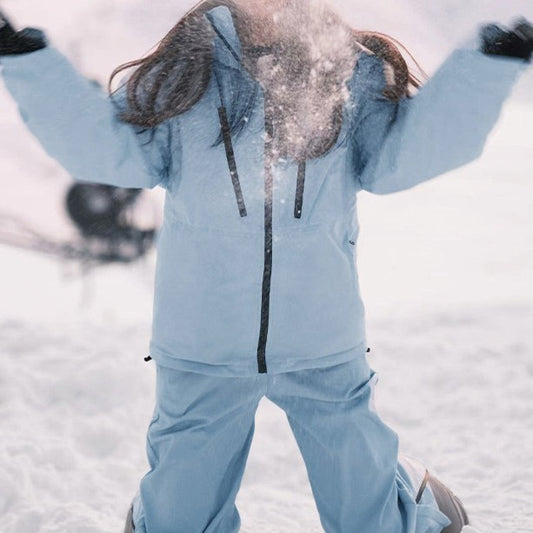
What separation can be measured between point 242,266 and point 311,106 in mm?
341

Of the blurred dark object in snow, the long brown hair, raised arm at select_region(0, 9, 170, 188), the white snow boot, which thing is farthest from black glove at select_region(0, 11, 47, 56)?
the blurred dark object in snow

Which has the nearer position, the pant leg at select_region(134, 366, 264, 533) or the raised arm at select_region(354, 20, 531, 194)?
the raised arm at select_region(354, 20, 531, 194)

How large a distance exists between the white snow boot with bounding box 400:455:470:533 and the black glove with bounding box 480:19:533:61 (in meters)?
1.02

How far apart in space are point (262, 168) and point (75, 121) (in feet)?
1.19

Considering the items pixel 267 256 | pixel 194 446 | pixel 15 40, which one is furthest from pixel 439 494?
pixel 15 40

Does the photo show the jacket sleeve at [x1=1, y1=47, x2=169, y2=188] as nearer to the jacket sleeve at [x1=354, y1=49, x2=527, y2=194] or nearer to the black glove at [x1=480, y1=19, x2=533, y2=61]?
the jacket sleeve at [x1=354, y1=49, x2=527, y2=194]

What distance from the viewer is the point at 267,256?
4.75ft

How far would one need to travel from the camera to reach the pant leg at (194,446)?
157cm

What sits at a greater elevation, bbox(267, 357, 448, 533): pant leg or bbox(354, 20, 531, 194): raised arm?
bbox(354, 20, 531, 194): raised arm

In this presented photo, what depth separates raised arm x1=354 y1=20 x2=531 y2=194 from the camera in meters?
1.30

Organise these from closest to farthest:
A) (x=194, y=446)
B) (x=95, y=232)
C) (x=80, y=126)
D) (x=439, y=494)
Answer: (x=80, y=126) < (x=194, y=446) < (x=439, y=494) < (x=95, y=232)

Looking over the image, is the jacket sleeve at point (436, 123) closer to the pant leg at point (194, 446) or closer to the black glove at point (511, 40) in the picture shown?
the black glove at point (511, 40)

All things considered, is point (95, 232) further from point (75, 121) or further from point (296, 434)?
point (75, 121)

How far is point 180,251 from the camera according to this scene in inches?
59.0
